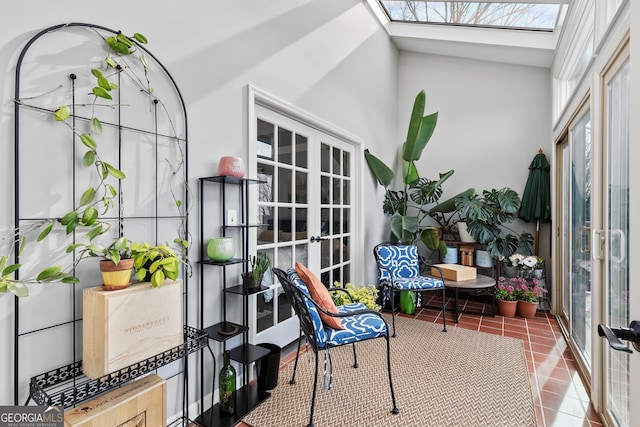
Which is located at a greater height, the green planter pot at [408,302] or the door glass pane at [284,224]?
the door glass pane at [284,224]

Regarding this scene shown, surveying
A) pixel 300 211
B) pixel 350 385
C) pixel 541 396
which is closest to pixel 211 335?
pixel 350 385

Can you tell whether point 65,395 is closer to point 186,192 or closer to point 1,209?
point 1,209

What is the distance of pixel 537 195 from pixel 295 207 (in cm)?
312

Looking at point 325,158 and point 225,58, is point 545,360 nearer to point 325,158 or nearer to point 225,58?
point 325,158

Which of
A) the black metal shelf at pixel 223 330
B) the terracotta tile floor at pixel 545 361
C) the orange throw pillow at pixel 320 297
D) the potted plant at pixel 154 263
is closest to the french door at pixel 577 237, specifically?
the terracotta tile floor at pixel 545 361

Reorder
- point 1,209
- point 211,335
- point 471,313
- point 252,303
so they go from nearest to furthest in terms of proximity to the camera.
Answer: point 1,209 < point 211,335 < point 252,303 < point 471,313

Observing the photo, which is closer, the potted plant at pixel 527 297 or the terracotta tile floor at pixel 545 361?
the terracotta tile floor at pixel 545 361

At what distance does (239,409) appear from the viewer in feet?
6.33

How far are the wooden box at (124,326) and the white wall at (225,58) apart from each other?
24 cm

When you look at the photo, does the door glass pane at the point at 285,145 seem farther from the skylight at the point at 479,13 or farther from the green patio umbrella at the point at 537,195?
the green patio umbrella at the point at 537,195

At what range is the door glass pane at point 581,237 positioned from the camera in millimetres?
2393

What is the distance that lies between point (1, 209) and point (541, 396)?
2.99 m

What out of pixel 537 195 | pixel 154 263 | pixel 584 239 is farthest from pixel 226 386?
pixel 537 195

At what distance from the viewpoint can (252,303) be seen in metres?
2.37
